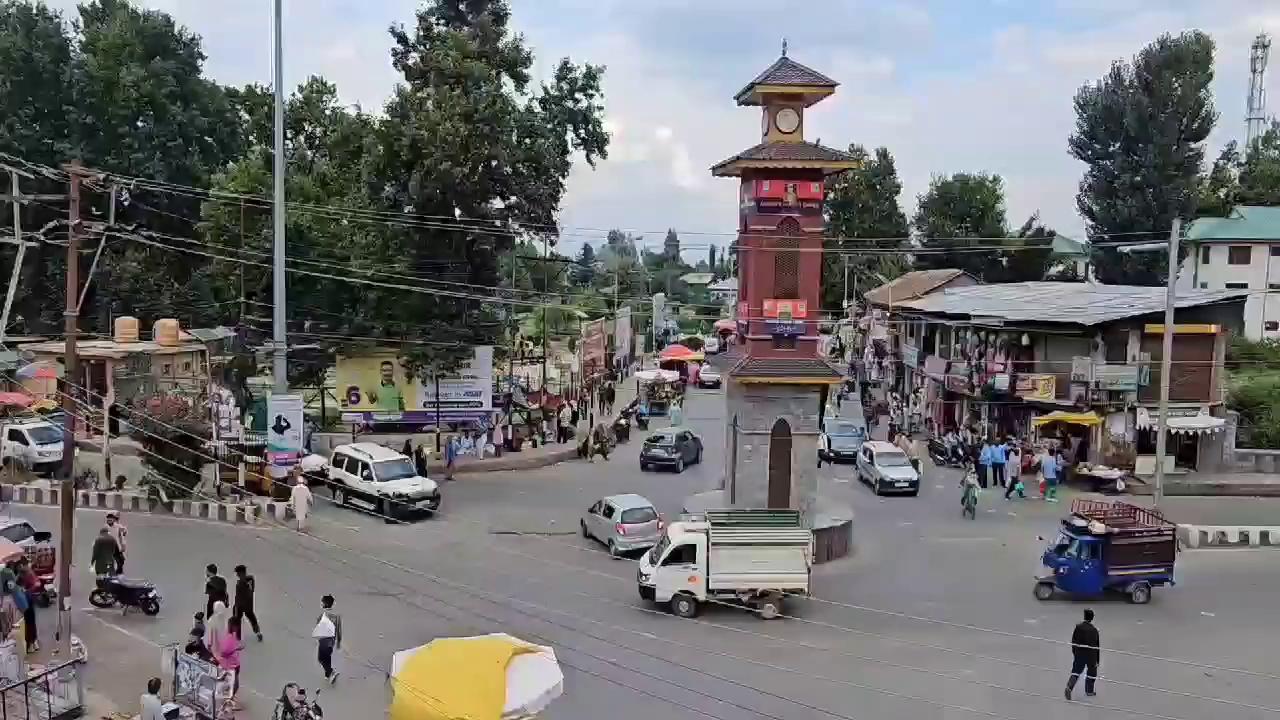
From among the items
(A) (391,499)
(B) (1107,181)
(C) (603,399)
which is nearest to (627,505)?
(A) (391,499)

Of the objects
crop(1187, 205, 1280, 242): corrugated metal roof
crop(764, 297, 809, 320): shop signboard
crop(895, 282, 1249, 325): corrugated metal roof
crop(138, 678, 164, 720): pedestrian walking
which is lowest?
crop(138, 678, 164, 720): pedestrian walking

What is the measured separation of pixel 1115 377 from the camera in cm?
3500

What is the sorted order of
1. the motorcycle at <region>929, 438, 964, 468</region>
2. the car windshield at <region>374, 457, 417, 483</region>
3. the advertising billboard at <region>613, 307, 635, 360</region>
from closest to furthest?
the car windshield at <region>374, 457, 417, 483</region> → the motorcycle at <region>929, 438, 964, 468</region> → the advertising billboard at <region>613, 307, 635, 360</region>

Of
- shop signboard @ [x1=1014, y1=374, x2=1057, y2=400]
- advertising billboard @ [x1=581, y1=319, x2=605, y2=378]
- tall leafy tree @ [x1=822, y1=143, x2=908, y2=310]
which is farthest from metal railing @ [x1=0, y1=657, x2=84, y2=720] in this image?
tall leafy tree @ [x1=822, y1=143, x2=908, y2=310]

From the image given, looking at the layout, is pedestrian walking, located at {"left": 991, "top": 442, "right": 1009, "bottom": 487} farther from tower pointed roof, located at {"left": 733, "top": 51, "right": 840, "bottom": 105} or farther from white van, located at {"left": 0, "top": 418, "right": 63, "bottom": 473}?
white van, located at {"left": 0, "top": 418, "right": 63, "bottom": 473}

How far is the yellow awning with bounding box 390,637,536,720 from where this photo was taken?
1162cm

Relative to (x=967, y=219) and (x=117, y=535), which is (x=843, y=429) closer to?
(x=117, y=535)

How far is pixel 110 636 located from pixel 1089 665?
49.1 feet

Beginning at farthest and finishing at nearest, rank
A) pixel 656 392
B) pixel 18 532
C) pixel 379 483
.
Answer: pixel 656 392, pixel 379 483, pixel 18 532

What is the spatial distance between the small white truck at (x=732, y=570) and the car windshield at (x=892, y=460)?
1335cm

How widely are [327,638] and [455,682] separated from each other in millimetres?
4808

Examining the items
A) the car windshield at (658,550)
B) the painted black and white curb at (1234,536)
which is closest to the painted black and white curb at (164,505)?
the car windshield at (658,550)

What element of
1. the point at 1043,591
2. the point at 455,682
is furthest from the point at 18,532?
the point at 1043,591

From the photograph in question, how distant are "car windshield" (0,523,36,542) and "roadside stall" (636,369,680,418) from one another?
30061 millimetres
